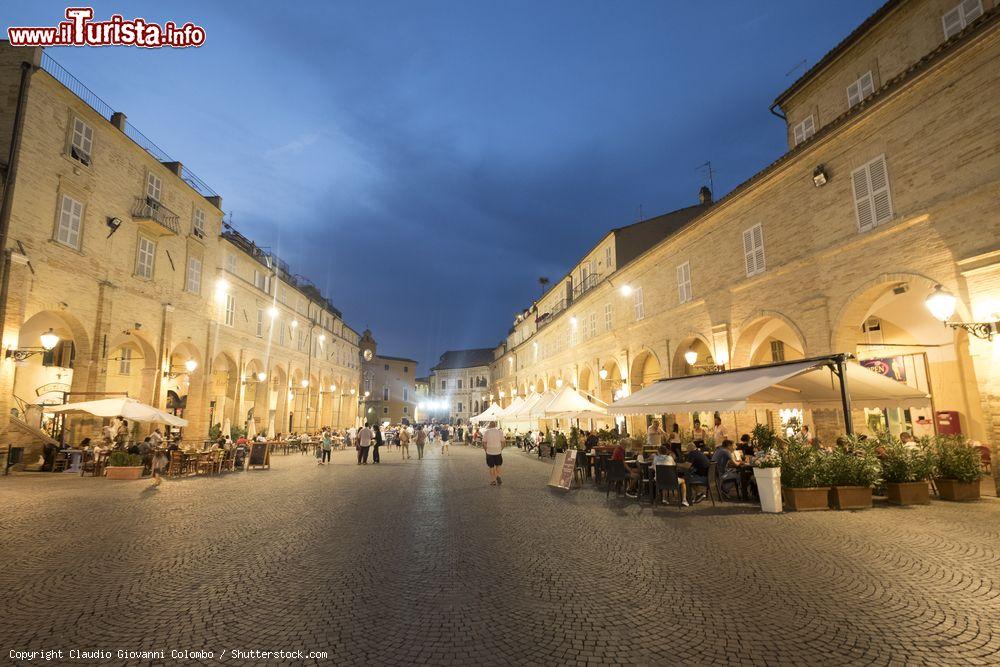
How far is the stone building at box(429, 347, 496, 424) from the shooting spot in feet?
274

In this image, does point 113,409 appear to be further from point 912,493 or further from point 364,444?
point 912,493

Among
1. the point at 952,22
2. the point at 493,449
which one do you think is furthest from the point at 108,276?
the point at 952,22

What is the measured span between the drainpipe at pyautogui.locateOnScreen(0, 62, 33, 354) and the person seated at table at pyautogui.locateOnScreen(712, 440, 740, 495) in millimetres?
19777

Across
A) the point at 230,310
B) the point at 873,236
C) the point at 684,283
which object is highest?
the point at 230,310

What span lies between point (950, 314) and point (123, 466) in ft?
71.0

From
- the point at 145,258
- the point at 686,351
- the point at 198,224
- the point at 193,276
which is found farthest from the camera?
the point at 198,224

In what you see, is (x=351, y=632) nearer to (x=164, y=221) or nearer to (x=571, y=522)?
(x=571, y=522)

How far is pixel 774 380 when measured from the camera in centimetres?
893

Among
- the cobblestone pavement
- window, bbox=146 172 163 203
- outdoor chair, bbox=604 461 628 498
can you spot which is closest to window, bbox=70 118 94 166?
window, bbox=146 172 163 203

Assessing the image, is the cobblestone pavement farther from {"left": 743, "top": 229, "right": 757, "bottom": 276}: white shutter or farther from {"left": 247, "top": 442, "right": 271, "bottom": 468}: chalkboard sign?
{"left": 247, "top": 442, "right": 271, "bottom": 468}: chalkboard sign

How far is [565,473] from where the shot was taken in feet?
42.2

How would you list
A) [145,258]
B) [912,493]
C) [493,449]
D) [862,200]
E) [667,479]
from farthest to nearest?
[145,258], [493,449], [862,200], [667,479], [912,493]

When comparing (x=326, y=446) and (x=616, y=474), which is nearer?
(x=616, y=474)

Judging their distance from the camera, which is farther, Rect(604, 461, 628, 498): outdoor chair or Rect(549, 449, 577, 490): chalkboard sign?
Rect(549, 449, 577, 490): chalkboard sign
